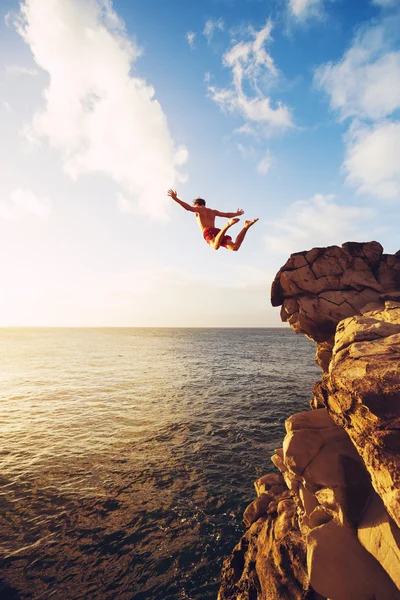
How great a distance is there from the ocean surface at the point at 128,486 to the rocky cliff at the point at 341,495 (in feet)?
6.64

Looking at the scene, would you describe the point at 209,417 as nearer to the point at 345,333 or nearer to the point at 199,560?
the point at 199,560

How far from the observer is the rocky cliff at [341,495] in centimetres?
545

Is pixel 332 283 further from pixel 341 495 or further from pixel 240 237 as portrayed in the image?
pixel 341 495

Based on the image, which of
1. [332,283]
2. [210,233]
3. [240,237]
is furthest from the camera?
[332,283]

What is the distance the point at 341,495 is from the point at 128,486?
10.9 meters

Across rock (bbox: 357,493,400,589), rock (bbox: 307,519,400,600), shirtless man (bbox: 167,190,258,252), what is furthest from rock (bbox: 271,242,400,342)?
rock (bbox: 307,519,400,600)

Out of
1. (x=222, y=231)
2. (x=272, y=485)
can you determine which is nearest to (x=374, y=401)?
(x=222, y=231)

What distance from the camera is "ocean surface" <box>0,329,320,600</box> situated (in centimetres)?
897

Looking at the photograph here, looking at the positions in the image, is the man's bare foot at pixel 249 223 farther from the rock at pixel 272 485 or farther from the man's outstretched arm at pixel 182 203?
the rock at pixel 272 485

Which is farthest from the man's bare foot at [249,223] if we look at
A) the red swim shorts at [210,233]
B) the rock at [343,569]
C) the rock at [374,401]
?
the rock at [343,569]

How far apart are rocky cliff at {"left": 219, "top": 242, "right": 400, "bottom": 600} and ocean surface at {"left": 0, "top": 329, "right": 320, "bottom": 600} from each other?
202 centimetres

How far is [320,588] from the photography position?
5.98m

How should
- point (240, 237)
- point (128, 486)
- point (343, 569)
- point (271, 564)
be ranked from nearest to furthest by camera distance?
1. point (343, 569)
2. point (271, 564)
3. point (240, 237)
4. point (128, 486)

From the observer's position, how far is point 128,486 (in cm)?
1358
